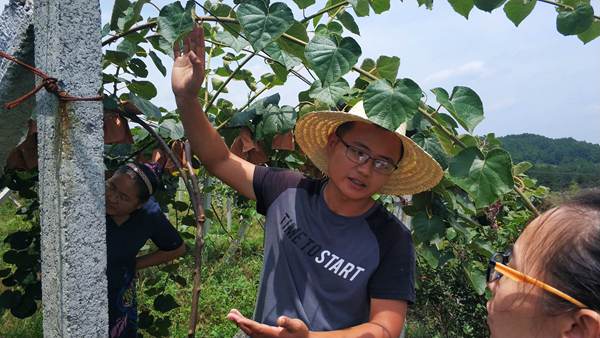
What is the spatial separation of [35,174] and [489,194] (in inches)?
60.4

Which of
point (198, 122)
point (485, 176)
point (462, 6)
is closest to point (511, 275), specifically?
point (485, 176)

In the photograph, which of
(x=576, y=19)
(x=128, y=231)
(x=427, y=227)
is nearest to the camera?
(x=576, y=19)

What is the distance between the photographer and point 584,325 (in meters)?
0.82

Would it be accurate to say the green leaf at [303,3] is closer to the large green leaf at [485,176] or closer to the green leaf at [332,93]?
the green leaf at [332,93]

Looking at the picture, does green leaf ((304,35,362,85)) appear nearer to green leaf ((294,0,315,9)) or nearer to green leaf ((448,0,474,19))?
green leaf ((294,0,315,9))

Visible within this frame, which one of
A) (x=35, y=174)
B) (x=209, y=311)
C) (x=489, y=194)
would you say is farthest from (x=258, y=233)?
(x=489, y=194)

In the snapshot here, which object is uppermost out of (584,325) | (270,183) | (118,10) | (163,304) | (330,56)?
(118,10)

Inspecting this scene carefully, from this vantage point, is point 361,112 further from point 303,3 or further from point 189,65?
point 189,65

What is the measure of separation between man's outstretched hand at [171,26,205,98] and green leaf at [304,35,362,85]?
296mm

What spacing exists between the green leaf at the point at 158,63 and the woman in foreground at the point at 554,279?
120 cm

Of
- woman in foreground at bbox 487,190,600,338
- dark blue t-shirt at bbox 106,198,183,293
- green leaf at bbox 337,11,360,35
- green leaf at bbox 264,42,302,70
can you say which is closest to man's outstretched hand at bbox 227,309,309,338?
woman in foreground at bbox 487,190,600,338

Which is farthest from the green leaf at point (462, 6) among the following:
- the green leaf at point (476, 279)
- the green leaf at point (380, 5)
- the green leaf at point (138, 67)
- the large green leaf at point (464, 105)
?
the green leaf at point (138, 67)

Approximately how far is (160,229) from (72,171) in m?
1.13

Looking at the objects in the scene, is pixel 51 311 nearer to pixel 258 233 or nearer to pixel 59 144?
pixel 59 144
